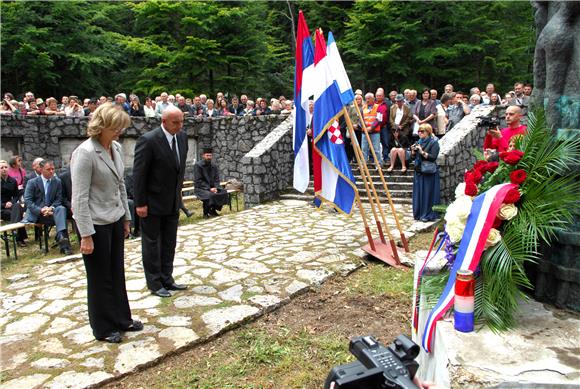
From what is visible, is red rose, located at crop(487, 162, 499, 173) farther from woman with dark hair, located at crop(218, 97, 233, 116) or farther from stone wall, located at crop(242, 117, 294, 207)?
woman with dark hair, located at crop(218, 97, 233, 116)

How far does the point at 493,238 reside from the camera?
9.54 ft

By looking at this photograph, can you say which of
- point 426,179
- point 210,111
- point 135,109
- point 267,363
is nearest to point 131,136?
point 135,109

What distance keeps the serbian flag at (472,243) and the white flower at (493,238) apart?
0.03m

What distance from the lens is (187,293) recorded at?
484cm

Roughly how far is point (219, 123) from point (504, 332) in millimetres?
12438

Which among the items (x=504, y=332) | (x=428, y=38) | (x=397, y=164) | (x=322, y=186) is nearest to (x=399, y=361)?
(x=504, y=332)

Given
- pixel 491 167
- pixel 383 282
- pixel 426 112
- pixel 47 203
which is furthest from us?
pixel 426 112

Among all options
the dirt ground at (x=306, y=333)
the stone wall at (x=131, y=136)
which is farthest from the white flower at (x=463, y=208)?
the stone wall at (x=131, y=136)

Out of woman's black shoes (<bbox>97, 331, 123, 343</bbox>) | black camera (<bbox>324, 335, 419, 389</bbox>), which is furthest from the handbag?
black camera (<bbox>324, 335, 419, 389</bbox>)

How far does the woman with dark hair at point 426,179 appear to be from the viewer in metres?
7.95

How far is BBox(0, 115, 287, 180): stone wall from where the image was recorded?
12.6m

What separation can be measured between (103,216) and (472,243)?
2647mm

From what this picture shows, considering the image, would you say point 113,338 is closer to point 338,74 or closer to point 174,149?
point 174,149

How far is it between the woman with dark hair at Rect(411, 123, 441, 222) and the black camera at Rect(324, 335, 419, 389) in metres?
6.61
